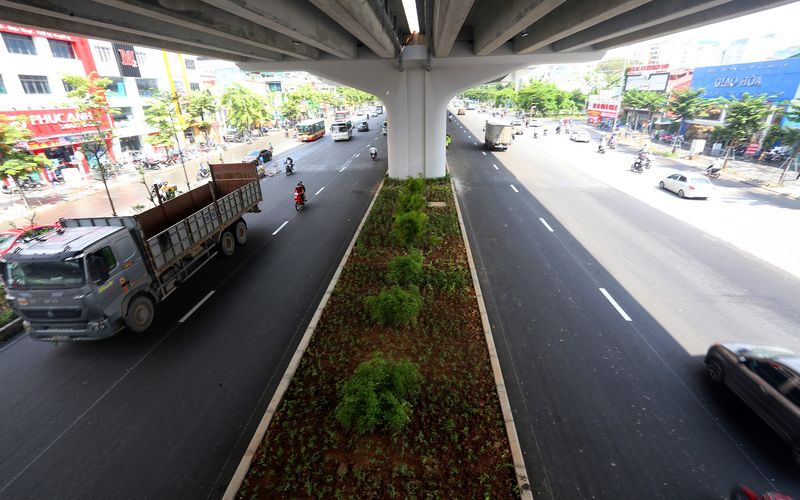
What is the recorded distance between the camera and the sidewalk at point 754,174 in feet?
74.3

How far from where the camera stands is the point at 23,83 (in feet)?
92.7

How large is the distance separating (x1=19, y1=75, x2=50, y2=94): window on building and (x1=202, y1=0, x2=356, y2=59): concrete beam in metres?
28.6

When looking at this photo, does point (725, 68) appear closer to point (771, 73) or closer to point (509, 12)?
point (771, 73)

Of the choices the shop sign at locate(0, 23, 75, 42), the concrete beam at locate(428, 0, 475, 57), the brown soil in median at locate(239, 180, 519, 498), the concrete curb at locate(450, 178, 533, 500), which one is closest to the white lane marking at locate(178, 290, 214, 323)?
the brown soil in median at locate(239, 180, 519, 498)

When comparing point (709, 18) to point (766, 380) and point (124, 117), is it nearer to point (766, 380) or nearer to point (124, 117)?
point (766, 380)

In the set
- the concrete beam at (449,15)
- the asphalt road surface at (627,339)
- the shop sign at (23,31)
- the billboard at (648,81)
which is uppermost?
the shop sign at (23,31)

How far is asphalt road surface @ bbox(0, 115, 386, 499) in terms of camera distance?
245 inches

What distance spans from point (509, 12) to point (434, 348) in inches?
402

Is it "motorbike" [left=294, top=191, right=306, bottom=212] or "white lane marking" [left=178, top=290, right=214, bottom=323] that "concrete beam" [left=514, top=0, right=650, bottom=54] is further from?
"white lane marking" [left=178, top=290, right=214, bottom=323]

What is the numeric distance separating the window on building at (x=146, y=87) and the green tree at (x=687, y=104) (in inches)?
2172

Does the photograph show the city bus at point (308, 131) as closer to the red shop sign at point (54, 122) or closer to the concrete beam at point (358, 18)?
the red shop sign at point (54, 122)

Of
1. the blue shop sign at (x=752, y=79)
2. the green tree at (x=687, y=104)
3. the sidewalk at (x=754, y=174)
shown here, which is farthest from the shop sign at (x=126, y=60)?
the blue shop sign at (x=752, y=79)

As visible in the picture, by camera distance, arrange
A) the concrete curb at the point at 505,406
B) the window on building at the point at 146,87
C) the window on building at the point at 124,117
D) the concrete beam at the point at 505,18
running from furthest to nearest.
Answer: the window on building at the point at 146,87
the window on building at the point at 124,117
the concrete beam at the point at 505,18
the concrete curb at the point at 505,406

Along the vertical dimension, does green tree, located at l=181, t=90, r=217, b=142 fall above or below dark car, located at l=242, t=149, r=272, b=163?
above
